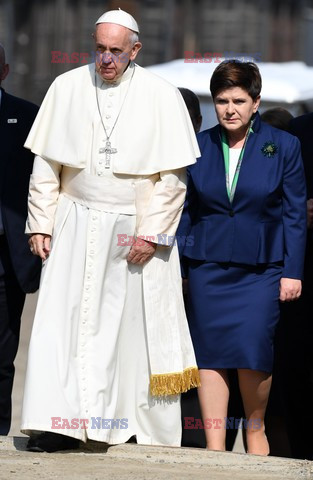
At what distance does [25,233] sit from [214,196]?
95 cm

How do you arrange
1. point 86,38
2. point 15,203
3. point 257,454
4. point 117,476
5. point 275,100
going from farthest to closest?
point 86,38 → point 275,100 → point 15,203 → point 257,454 → point 117,476

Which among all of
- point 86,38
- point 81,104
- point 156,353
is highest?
point 86,38

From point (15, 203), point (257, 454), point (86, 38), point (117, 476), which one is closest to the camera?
point (117, 476)

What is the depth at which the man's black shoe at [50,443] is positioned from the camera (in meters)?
6.32

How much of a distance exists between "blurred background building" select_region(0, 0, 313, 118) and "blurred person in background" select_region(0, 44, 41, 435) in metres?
25.7

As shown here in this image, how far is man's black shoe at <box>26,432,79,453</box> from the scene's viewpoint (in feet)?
20.7

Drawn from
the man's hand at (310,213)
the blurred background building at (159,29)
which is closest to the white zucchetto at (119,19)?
the man's hand at (310,213)

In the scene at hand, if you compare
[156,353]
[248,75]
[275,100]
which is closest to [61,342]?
[156,353]

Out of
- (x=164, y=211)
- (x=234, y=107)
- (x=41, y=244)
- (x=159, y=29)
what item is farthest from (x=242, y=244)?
(x=159, y=29)

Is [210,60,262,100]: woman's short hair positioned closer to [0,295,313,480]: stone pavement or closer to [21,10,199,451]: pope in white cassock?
[21,10,199,451]: pope in white cassock

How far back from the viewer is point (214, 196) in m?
6.54

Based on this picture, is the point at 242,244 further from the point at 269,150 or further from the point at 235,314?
the point at 269,150

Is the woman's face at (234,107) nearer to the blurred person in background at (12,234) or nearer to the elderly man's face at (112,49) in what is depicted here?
the elderly man's face at (112,49)

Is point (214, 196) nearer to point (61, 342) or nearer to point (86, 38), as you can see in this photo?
point (61, 342)
